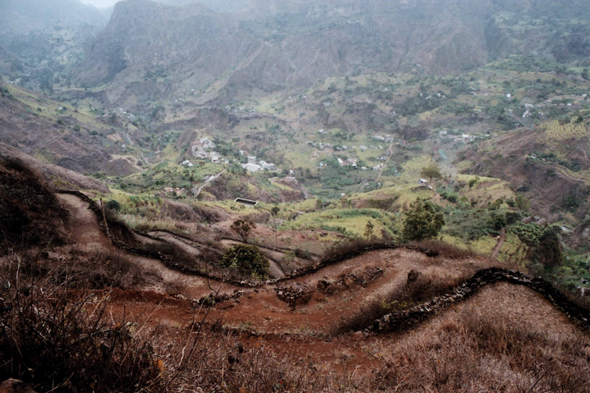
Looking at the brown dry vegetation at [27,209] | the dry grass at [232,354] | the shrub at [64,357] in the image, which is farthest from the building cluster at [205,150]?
the shrub at [64,357]

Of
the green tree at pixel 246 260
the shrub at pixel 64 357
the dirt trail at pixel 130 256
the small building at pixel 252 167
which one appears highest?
the shrub at pixel 64 357

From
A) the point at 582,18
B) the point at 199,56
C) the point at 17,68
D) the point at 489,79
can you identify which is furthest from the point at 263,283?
the point at 582,18

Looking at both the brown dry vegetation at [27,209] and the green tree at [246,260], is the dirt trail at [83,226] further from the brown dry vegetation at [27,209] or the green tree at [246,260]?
the green tree at [246,260]

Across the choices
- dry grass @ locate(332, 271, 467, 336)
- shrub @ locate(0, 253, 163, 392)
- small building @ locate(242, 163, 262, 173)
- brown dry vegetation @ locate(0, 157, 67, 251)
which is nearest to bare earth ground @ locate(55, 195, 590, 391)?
dry grass @ locate(332, 271, 467, 336)

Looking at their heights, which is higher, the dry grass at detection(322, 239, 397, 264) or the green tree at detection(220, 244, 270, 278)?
the dry grass at detection(322, 239, 397, 264)

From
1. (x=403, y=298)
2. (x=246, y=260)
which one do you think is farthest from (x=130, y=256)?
(x=403, y=298)

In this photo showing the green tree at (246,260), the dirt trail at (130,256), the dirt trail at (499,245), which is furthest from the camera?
the dirt trail at (499,245)

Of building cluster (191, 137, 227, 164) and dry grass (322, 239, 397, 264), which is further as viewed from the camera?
building cluster (191, 137, 227, 164)

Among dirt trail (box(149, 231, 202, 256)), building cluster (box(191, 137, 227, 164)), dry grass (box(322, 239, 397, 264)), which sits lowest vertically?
building cluster (box(191, 137, 227, 164))

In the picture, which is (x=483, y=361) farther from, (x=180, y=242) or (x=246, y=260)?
(x=180, y=242)

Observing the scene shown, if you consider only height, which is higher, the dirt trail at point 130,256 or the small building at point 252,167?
the dirt trail at point 130,256

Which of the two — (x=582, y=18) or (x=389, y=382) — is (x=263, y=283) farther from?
(x=582, y=18)

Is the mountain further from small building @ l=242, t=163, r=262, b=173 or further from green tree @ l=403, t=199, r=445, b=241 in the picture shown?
green tree @ l=403, t=199, r=445, b=241

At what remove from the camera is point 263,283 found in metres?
12.5
